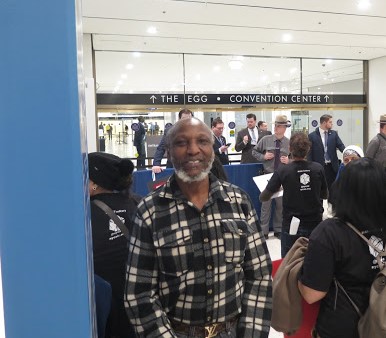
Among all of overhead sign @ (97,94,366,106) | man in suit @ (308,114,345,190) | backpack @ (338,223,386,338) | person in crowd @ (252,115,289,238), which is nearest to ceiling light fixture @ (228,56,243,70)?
overhead sign @ (97,94,366,106)

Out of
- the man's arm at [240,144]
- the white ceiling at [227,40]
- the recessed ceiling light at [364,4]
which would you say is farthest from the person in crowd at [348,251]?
the recessed ceiling light at [364,4]

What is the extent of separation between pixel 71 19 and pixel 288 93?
1004 cm

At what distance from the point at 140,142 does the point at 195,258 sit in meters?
8.29

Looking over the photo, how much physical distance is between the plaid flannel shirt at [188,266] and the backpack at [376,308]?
425mm

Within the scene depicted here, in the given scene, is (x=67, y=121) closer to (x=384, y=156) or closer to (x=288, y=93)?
(x=384, y=156)

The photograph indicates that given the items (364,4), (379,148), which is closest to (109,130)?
(364,4)

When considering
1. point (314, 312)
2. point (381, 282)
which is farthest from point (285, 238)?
point (381, 282)

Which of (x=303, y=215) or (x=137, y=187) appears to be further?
(x=137, y=187)

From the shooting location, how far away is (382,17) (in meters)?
6.91

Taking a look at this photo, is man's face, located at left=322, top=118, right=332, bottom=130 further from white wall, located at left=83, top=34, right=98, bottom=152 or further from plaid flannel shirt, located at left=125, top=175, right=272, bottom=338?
plaid flannel shirt, located at left=125, top=175, right=272, bottom=338

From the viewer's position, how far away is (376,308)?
1397 millimetres

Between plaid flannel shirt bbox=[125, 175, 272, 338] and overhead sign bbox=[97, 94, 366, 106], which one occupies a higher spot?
overhead sign bbox=[97, 94, 366, 106]

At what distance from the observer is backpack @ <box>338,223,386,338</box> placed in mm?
1385

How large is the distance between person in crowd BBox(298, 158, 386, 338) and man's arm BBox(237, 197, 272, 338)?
10.6 inches
